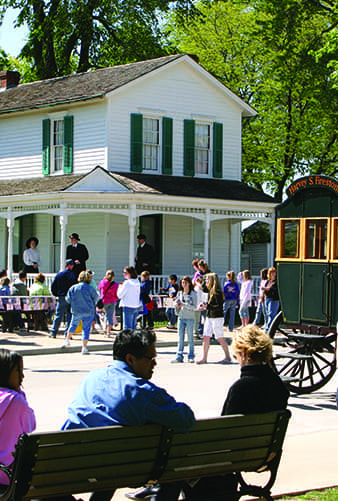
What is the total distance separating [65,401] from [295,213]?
15.2ft

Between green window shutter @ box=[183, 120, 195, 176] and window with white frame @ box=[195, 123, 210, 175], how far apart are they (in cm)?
48

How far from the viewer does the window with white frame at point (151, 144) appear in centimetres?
2947

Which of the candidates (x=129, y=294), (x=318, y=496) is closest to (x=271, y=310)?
(x=129, y=294)

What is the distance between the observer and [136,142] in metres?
28.9

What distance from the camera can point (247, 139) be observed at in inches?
1686

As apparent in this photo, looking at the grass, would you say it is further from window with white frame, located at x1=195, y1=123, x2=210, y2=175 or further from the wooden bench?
window with white frame, located at x1=195, y1=123, x2=210, y2=175

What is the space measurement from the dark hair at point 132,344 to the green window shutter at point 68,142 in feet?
80.0

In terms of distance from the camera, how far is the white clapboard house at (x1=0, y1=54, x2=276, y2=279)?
2750 centimetres

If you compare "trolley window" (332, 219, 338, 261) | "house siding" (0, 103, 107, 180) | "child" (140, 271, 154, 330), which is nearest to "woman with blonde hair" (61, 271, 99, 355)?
"child" (140, 271, 154, 330)

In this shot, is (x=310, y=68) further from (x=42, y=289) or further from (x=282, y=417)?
(x=282, y=417)

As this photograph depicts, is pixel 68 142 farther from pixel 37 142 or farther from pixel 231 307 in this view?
pixel 231 307

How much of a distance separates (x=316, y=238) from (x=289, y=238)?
54 centimetres

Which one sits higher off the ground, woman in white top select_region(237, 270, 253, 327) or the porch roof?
the porch roof

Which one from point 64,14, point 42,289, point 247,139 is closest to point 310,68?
point 247,139
